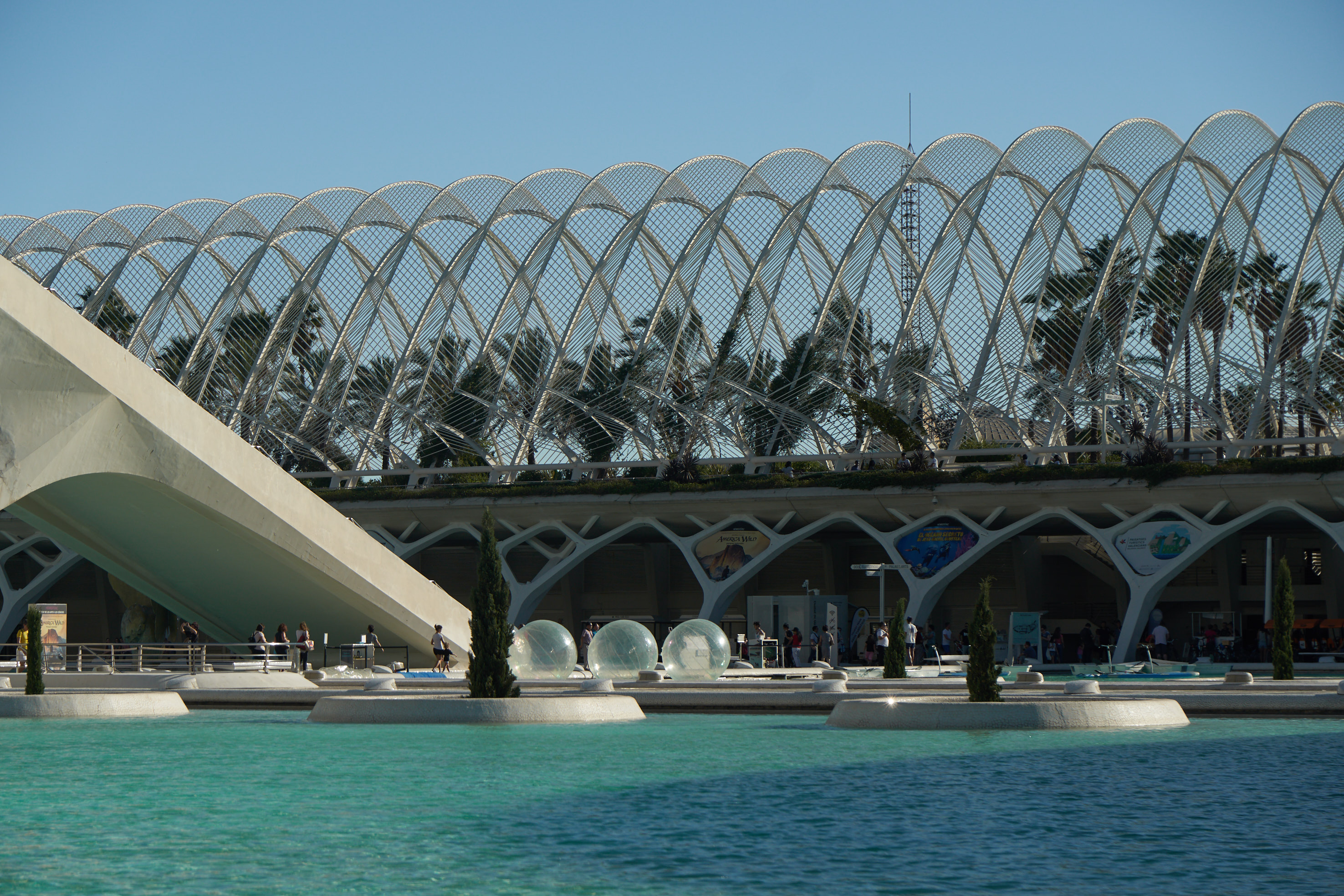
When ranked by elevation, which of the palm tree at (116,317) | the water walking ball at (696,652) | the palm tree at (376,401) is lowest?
the water walking ball at (696,652)

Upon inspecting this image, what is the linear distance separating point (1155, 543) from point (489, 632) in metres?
25.2

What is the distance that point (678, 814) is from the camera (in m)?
10.9

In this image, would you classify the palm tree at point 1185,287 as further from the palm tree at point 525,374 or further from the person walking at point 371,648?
the person walking at point 371,648

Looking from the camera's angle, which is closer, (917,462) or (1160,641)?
(1160,641)

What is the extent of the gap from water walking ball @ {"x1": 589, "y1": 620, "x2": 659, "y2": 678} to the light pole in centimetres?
543

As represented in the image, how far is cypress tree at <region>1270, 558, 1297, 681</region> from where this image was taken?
25469 mm

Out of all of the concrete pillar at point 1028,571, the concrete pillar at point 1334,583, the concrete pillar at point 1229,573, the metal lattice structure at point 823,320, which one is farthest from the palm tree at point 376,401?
the concrete pillar at point 1334,583

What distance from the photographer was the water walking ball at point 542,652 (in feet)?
90.1

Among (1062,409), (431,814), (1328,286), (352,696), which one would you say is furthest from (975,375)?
(431,814)

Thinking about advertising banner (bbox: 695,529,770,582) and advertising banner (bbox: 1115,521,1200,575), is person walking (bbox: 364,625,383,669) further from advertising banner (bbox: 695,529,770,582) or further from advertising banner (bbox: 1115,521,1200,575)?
advertising banner (bbox: 1115,521,1200,575)

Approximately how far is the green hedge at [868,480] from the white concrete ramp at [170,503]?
35.1 feet

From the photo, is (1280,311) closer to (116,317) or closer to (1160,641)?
(1160,641)

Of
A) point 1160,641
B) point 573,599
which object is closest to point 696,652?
point 1160,641

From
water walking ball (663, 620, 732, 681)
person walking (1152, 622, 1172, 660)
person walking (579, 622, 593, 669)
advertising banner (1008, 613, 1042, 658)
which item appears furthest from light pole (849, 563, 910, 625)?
person walking (579, 622, 593, 669)
